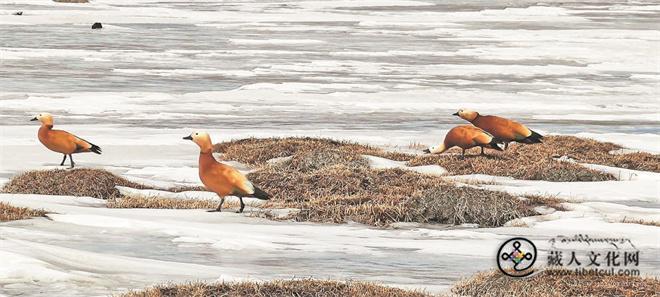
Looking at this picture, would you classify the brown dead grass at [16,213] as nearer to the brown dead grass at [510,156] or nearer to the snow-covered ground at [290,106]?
the snow-covered ground at [290,106]

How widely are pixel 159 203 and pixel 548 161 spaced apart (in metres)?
6.21

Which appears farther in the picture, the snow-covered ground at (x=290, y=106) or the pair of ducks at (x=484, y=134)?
the pair of ducks at (x=484, y=134)

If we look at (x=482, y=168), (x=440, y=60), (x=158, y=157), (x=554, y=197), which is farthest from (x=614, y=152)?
(x=440, y=60)

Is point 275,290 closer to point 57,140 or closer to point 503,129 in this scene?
point 57,140

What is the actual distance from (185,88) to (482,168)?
53.1 ft

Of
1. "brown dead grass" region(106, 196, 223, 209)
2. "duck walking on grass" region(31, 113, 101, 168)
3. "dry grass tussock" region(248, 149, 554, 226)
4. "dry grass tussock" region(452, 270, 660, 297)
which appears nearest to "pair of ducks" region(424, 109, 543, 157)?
"dry grass tussock" region(248, 149, 554, 226)

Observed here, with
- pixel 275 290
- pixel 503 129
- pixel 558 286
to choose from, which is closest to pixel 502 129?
pixel 503 129

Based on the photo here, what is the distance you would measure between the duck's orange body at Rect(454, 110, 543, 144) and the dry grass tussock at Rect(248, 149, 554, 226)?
185 centimetres

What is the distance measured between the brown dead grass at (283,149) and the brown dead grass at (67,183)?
3366 millimetres

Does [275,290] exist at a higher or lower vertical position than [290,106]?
higher

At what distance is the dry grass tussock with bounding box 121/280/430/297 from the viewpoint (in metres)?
8.02

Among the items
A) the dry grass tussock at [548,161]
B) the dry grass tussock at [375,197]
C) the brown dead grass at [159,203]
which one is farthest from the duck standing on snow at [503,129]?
the brown dead grass at [159,203]

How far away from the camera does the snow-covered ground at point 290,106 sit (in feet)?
33.3

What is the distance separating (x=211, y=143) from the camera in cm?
1438
